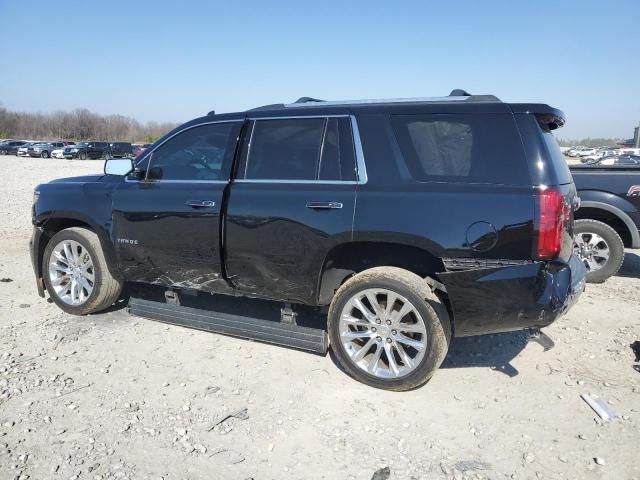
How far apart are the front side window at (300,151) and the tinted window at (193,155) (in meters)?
0.25

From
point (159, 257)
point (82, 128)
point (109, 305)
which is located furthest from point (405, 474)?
point (82, 128)

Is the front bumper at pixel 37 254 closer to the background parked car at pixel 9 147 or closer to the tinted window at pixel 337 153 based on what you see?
the tinted window at pixel 337 153

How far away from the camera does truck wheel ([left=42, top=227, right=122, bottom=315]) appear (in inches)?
181

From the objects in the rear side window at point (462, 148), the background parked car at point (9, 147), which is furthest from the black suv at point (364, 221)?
the background parked car at point (9, 147)

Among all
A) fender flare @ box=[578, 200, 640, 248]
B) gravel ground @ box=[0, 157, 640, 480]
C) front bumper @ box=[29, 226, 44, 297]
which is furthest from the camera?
fender flare @ box=[578, 200, 640, 248]

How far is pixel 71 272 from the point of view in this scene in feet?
15.7

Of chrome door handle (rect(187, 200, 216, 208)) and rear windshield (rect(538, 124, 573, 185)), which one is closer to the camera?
rear windshield (rect(538, 124, 573, 185))

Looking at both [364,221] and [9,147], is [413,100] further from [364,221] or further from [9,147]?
[9,147]

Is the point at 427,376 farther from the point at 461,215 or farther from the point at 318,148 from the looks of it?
the point at 318,148

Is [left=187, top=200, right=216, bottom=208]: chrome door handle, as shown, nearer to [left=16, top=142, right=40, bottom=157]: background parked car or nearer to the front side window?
the front side window

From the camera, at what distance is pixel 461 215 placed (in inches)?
122

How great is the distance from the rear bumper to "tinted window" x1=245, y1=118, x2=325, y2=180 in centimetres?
133

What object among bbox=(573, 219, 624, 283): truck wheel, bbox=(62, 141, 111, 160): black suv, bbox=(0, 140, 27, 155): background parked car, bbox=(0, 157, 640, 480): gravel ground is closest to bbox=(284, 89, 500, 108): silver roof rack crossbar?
bbox=(0, 157, 640, 480): gravel ground

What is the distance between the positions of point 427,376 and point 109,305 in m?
3.19
